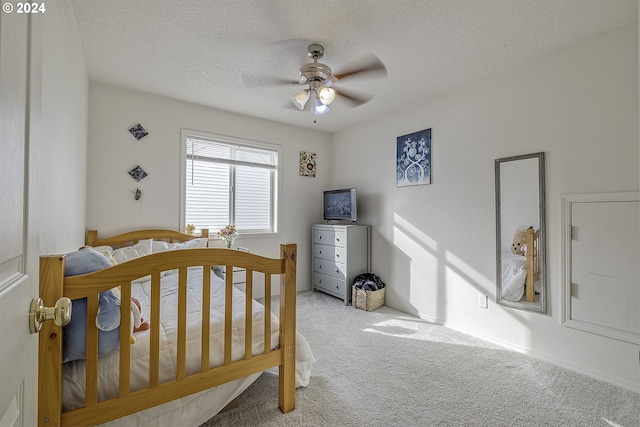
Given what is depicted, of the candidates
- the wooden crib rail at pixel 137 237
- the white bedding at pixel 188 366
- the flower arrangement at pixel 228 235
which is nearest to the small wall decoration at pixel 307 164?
the flower arrangement at pixel 228 235

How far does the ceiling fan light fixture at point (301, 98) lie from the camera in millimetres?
2234

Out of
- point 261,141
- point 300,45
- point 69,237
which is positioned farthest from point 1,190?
point 261,141

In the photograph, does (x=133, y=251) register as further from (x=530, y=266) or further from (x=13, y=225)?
(x=530, y=266)

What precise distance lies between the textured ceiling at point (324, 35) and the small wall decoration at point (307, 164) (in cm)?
159

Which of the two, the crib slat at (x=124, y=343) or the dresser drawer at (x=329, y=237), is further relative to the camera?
the dresser drawer at (x=329, y=237)

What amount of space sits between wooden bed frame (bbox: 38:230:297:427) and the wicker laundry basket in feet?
6.23

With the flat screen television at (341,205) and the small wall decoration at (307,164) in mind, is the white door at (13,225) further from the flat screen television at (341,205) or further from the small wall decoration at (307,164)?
the small wall decoration at (307,164)

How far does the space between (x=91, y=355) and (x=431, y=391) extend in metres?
1.90

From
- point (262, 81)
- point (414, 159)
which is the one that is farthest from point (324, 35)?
point (414, 159)

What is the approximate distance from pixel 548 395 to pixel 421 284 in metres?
1.47

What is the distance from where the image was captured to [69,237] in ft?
6.50

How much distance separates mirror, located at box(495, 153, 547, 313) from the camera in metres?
2.34

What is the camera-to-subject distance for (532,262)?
2.39m

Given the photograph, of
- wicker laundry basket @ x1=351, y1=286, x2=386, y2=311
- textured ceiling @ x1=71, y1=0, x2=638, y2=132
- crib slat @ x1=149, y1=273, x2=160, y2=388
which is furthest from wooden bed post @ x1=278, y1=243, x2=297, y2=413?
wicker laundry basket @ x1=351, y1=286, x2=386, y2=311
